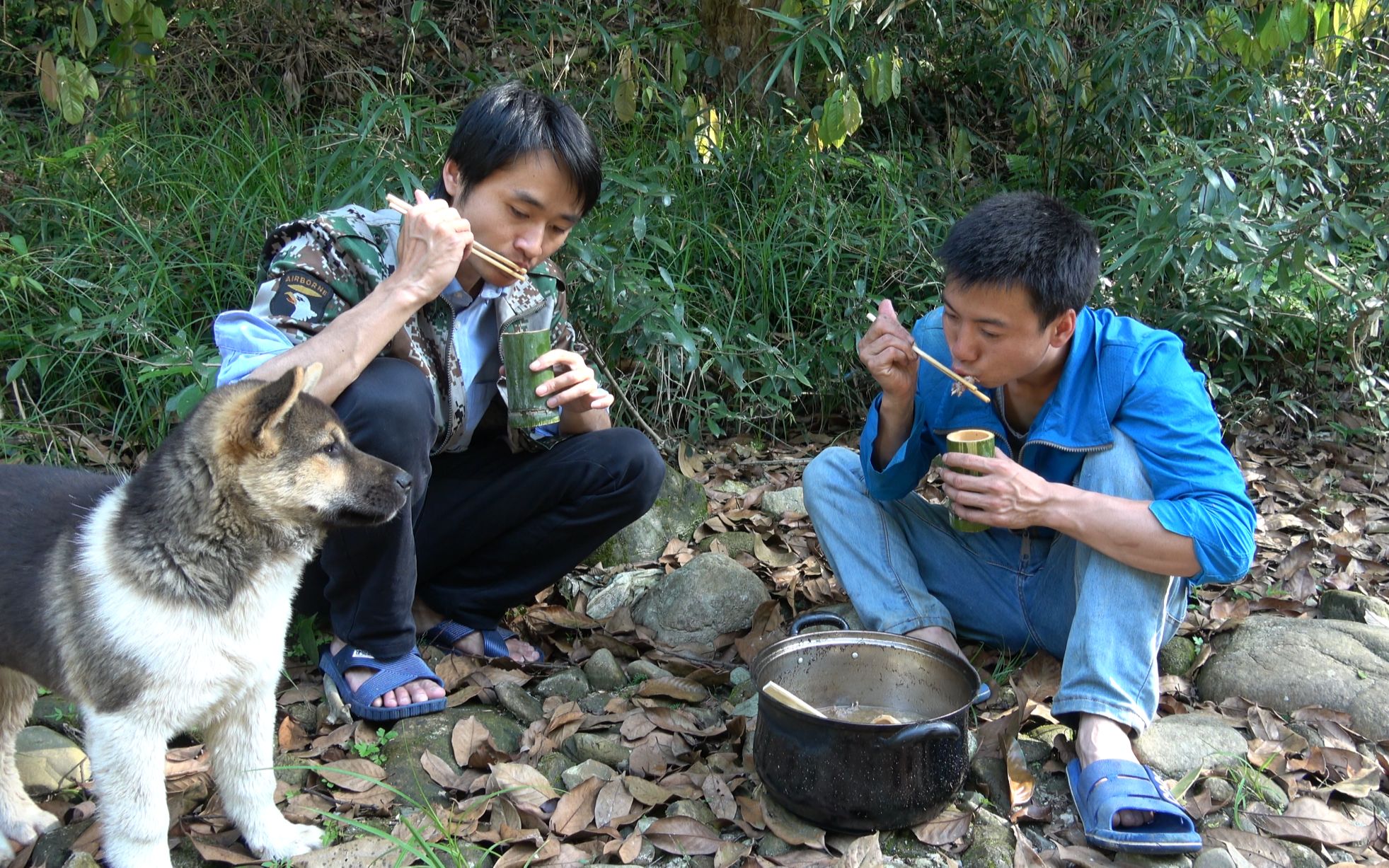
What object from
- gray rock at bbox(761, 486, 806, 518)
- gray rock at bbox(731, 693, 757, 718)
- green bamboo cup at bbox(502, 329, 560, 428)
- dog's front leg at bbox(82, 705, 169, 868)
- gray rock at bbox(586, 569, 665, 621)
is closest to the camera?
dog's front leg at bbox(82, 705, 169, 868)

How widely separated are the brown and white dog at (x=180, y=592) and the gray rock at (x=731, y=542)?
6.26 feet

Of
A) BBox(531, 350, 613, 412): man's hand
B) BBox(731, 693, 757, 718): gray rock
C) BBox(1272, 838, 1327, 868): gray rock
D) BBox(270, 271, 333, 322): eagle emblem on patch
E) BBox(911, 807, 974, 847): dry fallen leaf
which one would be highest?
BBox(270, 271, 333, 322): eagle emblem on patch

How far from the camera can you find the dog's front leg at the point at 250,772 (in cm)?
267

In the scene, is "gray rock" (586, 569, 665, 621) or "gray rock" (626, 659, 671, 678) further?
"gray rock" (586, 569, 665, 621)

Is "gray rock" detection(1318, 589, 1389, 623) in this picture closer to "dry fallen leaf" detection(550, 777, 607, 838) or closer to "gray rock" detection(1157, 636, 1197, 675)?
"gray rock" detection(1157, 636, 1197, 675)

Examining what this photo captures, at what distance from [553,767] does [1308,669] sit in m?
2.28

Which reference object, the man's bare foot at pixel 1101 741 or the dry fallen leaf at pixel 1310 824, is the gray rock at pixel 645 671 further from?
the dry fallen leaf at pixel 1310 824

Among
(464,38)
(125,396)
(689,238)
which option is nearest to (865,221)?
(689,238)

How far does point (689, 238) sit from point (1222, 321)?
262cm

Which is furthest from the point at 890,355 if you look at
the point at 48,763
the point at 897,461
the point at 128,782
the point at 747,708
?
the point at 48,763

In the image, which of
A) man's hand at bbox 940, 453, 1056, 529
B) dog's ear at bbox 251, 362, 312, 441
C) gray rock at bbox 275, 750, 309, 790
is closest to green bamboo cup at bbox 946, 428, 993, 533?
man's hand at bbox 940, 453, 1056, 529

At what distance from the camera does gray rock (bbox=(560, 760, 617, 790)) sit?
2.98 metres

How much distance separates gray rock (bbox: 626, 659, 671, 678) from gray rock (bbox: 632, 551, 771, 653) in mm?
188

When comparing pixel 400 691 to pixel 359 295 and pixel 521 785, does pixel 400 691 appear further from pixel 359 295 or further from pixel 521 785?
pixel 359 295
